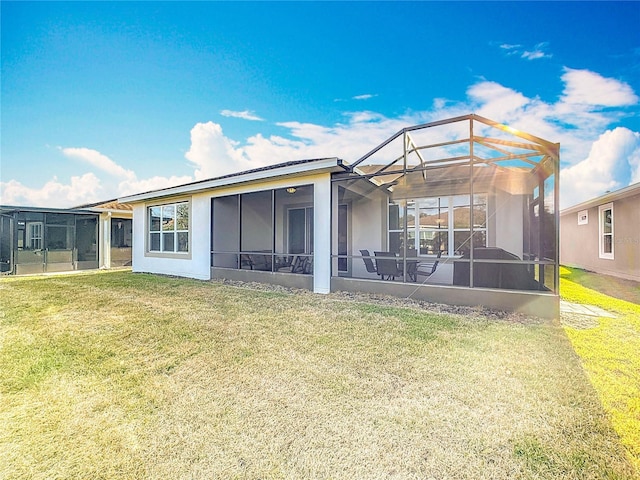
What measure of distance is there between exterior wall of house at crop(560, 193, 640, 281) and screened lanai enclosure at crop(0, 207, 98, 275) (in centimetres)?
2157

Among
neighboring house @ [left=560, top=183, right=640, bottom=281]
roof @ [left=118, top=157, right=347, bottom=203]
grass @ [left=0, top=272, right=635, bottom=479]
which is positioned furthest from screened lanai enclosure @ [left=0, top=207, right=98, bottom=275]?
neighboring house @ [left=560, top=183, right=640, bottom=281]

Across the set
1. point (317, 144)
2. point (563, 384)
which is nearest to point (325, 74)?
point (317, 144)

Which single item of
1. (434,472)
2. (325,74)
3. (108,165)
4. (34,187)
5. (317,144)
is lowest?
(434,472)

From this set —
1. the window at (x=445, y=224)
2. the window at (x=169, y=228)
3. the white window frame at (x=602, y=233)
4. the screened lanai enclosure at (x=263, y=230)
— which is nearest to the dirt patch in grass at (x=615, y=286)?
the white window frame at (x=602, y=233)

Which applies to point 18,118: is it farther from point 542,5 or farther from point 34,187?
point 542,5

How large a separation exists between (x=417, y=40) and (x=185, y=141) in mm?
10552

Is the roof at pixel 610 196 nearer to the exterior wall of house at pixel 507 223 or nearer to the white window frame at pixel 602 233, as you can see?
the white window frame at pixel 602 233

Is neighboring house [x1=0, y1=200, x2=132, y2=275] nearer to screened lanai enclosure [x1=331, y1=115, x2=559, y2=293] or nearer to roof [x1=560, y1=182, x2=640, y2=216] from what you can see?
screened lanai enclosure [x1=331, y1=115, x2=559, y2=293]

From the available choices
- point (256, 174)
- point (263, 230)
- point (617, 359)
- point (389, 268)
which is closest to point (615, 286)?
point (389, 268)

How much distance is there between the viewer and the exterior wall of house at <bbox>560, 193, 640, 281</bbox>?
1009 cm

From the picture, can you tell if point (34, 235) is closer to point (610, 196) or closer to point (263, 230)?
point (263, 230)

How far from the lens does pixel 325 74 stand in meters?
11.5

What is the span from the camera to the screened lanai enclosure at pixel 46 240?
1365 cm

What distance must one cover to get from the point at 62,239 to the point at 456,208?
55.3ft
